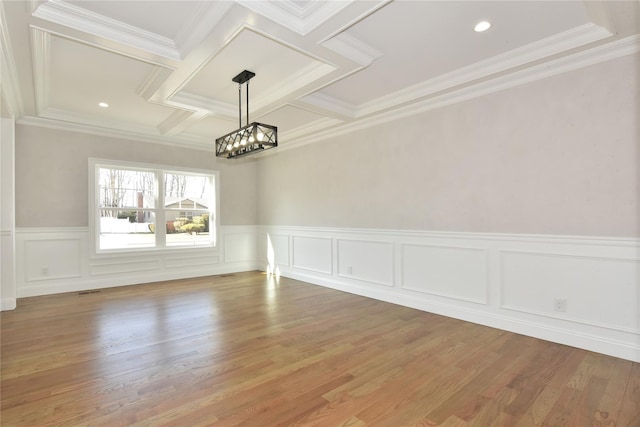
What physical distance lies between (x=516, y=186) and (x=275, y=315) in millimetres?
3004

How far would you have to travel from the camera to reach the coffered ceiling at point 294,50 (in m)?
2.46

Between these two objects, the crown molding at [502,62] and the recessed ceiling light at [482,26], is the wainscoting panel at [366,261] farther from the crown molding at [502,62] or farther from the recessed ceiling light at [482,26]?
the recessed ceiling light at [482,26]

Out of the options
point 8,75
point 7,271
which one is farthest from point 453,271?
point 7,271

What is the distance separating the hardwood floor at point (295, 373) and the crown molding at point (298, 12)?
8.84ft

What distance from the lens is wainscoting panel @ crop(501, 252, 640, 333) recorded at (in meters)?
2.72

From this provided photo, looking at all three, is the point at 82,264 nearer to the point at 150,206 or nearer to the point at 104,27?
the point at 150,206

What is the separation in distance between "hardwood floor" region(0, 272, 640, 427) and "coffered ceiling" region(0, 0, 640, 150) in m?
2.62

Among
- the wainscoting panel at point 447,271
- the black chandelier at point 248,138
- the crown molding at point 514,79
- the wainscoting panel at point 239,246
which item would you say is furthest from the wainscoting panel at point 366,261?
A: the wainscoting panel at point 239,246

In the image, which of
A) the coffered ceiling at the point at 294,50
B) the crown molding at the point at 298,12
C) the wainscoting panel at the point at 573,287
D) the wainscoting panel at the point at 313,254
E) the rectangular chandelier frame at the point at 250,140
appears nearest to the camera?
the crown molding at the point at 298,12

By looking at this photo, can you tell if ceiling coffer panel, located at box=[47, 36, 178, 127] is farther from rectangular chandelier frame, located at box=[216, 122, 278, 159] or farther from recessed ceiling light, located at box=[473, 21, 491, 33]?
recessed ceiling light, located at box=[473, 21, 491, 33]

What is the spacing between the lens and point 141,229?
19.4 feet

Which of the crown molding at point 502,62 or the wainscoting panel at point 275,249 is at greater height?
the crown molding at point 502,62

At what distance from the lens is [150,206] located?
6.00 m

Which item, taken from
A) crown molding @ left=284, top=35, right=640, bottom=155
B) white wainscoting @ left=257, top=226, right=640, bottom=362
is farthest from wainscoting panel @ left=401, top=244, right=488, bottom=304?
crown molding @ left=284, top=35, right=640, bottom=155
